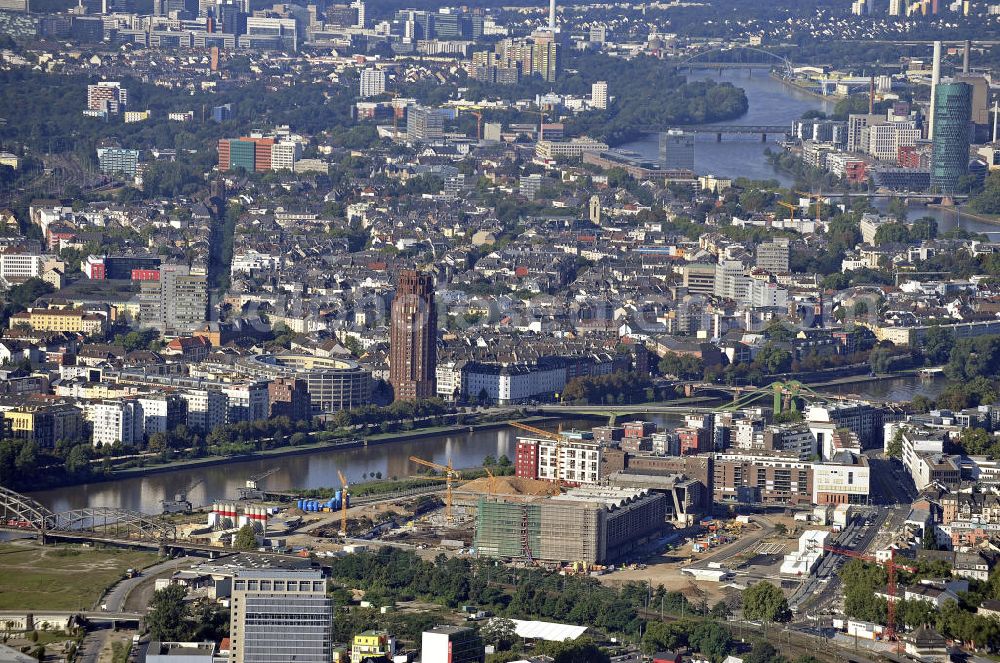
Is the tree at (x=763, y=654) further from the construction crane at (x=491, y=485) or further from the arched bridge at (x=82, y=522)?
the arched bridge at (x=82, y=522)

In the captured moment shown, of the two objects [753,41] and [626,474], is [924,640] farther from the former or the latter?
[753,41]

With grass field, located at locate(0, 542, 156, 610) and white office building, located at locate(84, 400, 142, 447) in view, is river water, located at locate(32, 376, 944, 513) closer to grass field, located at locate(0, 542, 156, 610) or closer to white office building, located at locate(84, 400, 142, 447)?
white office building, located at locate(84, 400, 142, 447)

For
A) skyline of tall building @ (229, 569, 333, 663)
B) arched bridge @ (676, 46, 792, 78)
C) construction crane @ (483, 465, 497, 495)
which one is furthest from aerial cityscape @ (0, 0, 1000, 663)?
arched bridge @ (676, 46, 792, 78)

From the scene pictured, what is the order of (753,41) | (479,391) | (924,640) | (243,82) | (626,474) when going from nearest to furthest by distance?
(924,640), (626,474), (479,391), (243,82), (753,41)

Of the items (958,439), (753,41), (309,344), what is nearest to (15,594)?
(958,439)

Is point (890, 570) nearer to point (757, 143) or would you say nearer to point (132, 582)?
point (132, 582)

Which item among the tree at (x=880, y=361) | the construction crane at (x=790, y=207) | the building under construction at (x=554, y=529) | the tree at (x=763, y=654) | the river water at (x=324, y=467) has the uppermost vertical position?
the tree at (x=763, y=654)

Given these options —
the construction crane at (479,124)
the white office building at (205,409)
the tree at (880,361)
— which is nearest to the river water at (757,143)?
the construction crane at (479,124)
